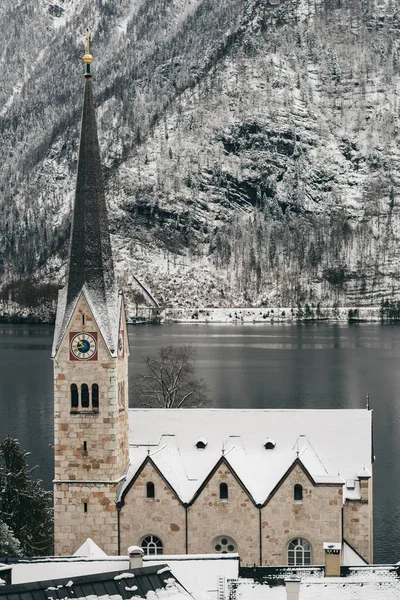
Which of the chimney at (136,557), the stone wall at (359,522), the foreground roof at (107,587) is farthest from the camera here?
the stone wall at (359,522)

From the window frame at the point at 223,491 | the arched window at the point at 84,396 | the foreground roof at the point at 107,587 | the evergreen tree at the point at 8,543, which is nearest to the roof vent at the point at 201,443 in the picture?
the window frame at the point at 223,491

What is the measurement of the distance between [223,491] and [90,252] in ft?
46.5

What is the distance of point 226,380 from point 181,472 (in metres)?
93.6

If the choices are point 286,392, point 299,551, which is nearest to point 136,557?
point 299,551

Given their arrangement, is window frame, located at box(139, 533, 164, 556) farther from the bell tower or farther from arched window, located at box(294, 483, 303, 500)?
arched window, located at box(294, 483, 303, 500)

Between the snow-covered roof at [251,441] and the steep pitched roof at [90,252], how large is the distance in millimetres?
6772

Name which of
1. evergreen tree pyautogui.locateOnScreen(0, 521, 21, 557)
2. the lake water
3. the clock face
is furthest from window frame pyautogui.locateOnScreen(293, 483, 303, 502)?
the lake water

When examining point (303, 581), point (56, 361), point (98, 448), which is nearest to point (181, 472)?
point (98, 448)

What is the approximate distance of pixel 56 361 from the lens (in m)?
53.4

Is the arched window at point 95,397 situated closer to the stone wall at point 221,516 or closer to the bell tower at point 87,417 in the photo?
the bell tower at point 87,417

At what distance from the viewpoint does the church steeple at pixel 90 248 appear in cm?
5353

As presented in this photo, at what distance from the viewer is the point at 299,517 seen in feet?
174

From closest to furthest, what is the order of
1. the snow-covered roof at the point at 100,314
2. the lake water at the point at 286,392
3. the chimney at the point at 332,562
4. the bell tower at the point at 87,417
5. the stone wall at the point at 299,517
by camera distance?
the chimney at the point at 332,562 → the stone wall at the point at 299,517 → the snow-covered roof at the point at 100,314 → the bell tower at the point at 87,417 → the lake water at the point at 286,392

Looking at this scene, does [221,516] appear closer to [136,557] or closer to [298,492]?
[298,492]
